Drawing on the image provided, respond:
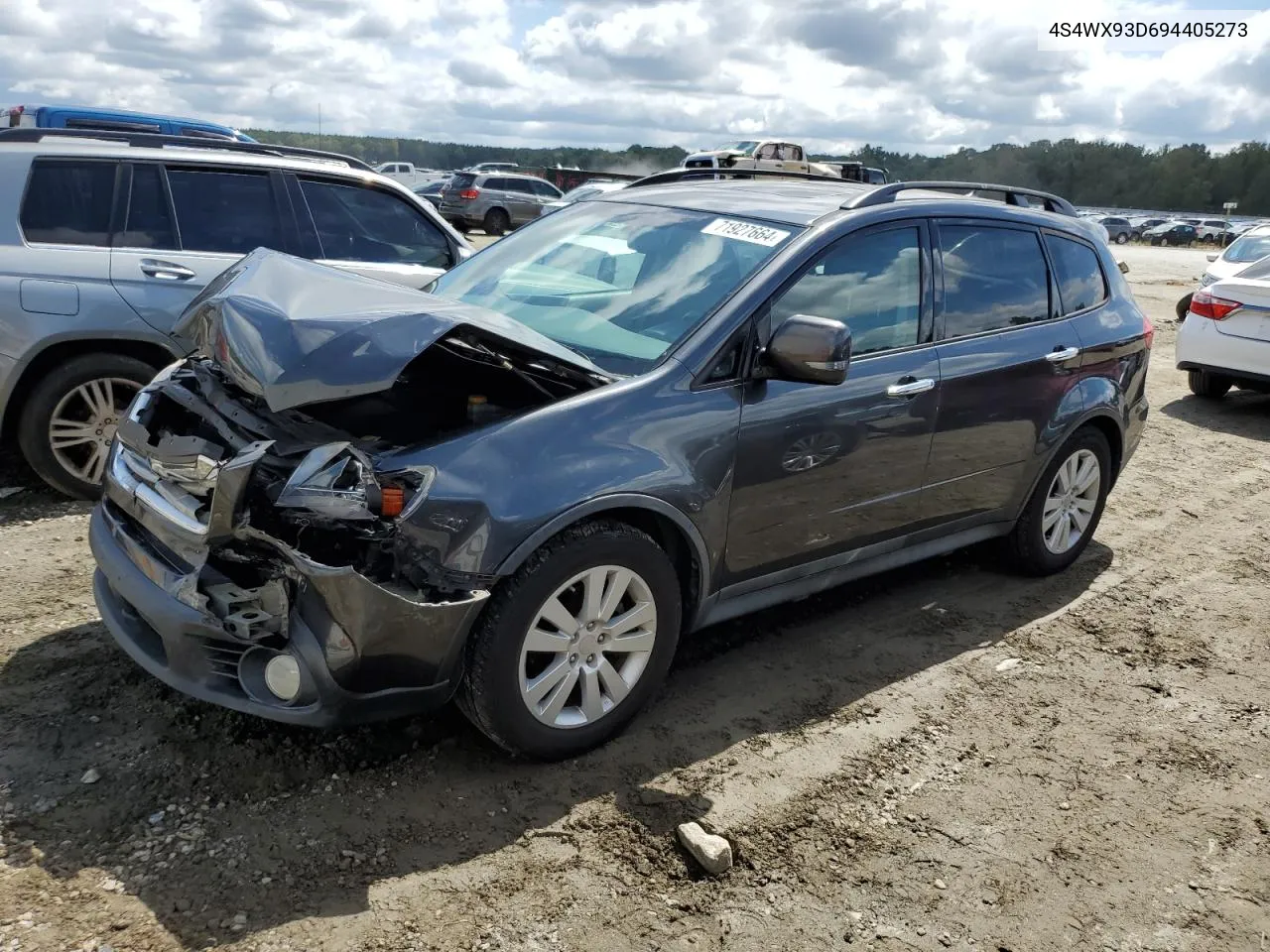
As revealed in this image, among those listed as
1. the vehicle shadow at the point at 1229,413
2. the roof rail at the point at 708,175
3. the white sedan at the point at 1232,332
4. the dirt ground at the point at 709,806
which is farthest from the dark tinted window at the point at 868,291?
the white sedan at the point at 1232,332

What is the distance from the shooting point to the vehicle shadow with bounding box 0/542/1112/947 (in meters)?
2.73

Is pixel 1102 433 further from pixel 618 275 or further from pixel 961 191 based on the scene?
pixel 618 275

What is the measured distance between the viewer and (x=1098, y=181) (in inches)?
3654

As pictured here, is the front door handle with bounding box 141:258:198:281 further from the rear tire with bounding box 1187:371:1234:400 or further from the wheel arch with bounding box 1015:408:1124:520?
the rear tire with bounding box 1187:371:1234:400

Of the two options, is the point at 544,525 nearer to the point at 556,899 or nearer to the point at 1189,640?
the point at 556,899

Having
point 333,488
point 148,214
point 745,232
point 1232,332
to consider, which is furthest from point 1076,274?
point 1232,332

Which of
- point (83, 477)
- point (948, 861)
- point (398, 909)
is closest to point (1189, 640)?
point (948, 861)

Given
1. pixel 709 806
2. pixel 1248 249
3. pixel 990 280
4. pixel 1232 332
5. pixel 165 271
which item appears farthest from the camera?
pixel 1248 249

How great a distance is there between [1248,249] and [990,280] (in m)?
10.5

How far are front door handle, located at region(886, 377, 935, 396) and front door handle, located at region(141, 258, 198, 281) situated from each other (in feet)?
12.2

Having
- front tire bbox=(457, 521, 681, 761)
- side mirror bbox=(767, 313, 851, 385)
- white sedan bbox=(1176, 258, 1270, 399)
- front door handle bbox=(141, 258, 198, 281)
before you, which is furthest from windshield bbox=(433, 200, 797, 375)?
white sedan bbox=(1176, 258, 1270, 399)

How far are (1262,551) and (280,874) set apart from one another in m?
5.57

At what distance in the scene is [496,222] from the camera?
91.8 feet

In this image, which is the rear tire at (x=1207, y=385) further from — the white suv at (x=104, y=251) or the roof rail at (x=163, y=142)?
the white suv at (x=104, y=251)
